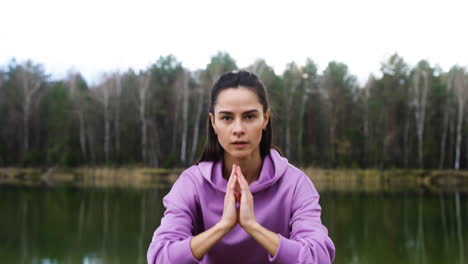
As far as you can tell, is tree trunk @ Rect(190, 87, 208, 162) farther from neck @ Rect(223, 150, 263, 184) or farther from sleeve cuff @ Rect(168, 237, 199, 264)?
sleeve cuff @ Rect(168, 237, 199, 264)

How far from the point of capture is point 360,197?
1561cm

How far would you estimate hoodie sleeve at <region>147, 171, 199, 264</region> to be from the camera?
130 cm

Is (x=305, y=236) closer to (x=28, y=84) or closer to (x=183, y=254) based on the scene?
(x=183, y=254)

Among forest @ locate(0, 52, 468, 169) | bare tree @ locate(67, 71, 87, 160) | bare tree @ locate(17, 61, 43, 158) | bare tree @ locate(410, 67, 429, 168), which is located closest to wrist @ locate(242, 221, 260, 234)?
forest @ locate(0, 52, 468, 169)

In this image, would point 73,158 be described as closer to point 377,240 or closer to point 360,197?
point 360,197

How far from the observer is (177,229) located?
136 centimetres

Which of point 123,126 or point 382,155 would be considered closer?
point 382,155


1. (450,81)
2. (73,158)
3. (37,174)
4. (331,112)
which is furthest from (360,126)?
(37,174)

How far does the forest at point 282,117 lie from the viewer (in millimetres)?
24484

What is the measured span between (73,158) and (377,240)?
18.5 metres

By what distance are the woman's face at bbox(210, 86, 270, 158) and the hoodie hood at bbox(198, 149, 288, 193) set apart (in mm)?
69

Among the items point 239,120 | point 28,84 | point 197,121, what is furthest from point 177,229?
point 28,84

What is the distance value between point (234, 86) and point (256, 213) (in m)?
0.34

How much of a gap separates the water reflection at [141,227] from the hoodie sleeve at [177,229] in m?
5.60
